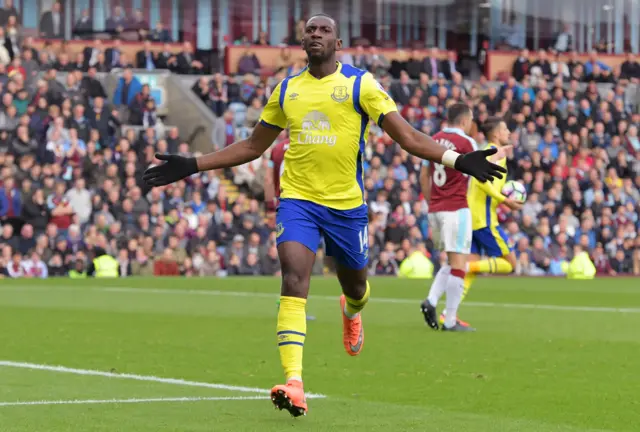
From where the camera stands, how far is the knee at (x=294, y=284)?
7969 millimetres

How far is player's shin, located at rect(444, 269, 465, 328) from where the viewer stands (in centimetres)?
1406

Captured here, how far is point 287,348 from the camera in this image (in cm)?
782

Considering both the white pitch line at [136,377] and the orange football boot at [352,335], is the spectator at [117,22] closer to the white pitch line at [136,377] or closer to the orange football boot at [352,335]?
the white pitch line at [136,377]

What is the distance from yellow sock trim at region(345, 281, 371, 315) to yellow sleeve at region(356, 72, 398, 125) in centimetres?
161

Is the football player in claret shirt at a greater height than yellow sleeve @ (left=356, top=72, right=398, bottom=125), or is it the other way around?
yellow sleeve @ (left=356, top=72, right=398, bottom=125)

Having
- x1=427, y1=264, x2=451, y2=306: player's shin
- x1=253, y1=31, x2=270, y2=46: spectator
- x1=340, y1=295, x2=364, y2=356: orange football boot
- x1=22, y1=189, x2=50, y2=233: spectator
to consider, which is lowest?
x1=22, y1=189, x2=50, y2=233: spectator

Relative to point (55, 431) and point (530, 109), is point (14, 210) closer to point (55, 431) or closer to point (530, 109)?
point (530, 109)

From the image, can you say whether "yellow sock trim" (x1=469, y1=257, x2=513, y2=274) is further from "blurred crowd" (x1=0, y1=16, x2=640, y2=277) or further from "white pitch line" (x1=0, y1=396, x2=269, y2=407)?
"blurred crowd" (x1=0, y1=16, x2=640, y2=277)

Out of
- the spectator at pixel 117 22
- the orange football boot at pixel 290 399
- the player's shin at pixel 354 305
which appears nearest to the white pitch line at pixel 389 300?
the player's shin at pixel 354 305

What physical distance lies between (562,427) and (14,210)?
20.7m

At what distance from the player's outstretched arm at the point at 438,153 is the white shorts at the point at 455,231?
6.11 meters

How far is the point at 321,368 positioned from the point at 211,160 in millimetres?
2456

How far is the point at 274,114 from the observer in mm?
8531

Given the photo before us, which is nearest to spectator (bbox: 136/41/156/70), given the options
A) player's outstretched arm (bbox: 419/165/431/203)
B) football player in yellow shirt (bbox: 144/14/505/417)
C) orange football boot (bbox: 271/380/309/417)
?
player's outstretched arm (bbox: 419/165/431/203)
